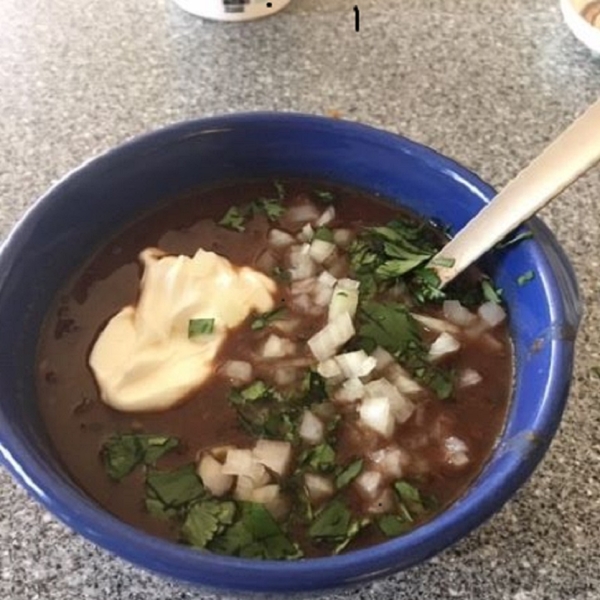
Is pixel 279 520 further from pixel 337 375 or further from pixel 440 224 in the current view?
pixel 440 224

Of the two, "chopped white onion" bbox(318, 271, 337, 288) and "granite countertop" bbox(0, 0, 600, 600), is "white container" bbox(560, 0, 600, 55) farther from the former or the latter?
"chopped white onion" bbox(318, 271, 337, 288)

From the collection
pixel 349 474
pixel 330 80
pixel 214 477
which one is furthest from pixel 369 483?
pixel 330 80

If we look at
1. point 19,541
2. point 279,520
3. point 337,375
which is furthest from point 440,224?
point 19,541

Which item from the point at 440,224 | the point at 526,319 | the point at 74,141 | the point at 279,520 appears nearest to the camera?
the point at 279,520

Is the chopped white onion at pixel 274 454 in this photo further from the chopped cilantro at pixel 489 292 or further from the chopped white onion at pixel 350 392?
the chopped cilantro at pixel 489 292

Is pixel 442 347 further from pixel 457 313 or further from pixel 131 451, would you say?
pixel 131 451
